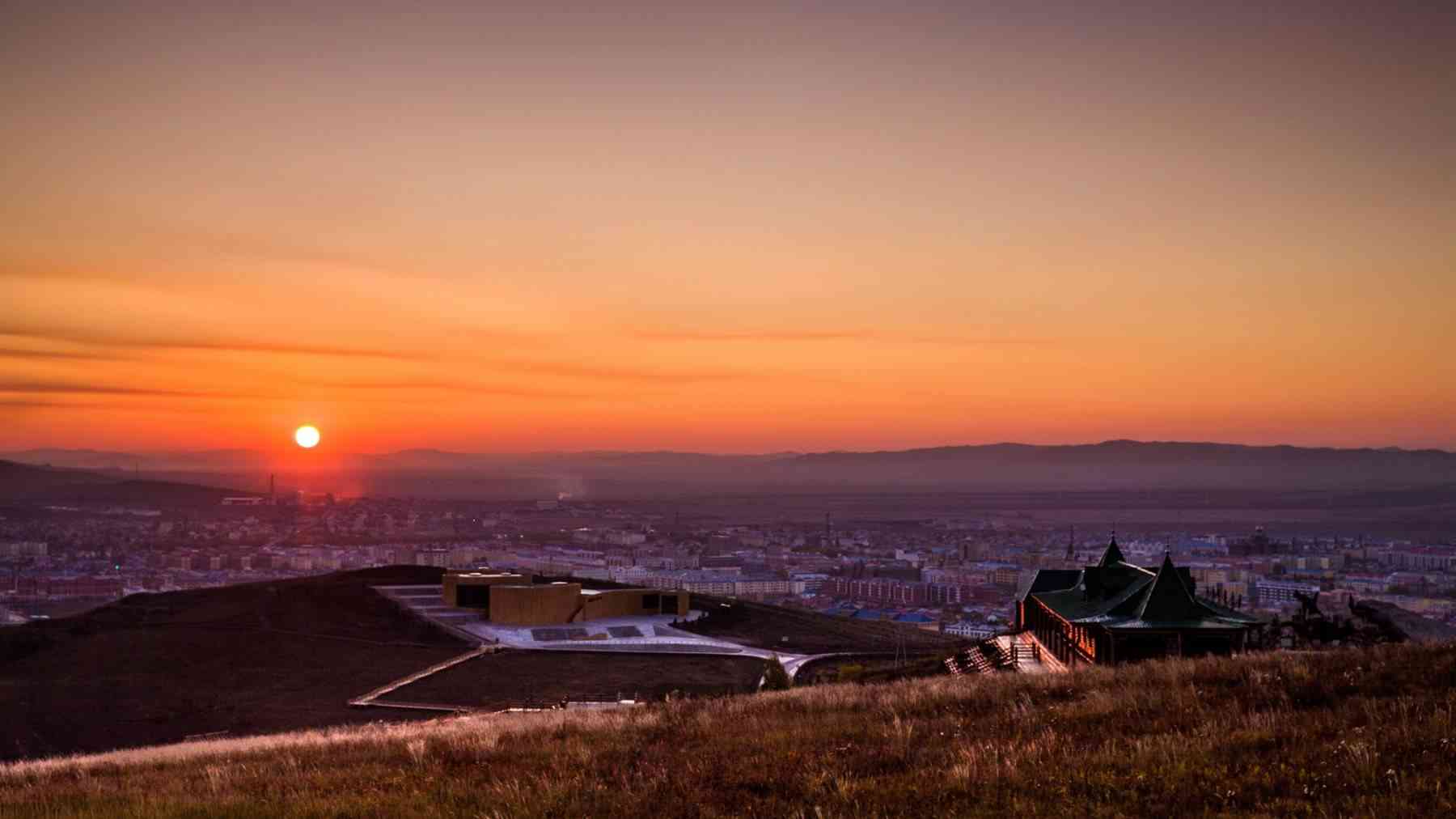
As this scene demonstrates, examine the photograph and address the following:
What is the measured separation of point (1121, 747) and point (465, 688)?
36.0 metres

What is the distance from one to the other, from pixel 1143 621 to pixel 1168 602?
1.04 meters

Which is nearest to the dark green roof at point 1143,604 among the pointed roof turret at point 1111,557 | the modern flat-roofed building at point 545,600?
the pointed roof turret at point 1111,557

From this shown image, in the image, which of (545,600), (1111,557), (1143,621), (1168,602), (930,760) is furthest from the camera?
(545,600)

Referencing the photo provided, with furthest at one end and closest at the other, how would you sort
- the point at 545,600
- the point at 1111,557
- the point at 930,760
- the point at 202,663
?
the point at 545,600 < the point at 202,663 < the point at 1111,557 < the point at 930,760

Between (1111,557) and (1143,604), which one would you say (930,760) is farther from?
(1111,557)

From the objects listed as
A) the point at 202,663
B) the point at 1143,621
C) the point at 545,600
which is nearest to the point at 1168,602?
the point at 1143,621

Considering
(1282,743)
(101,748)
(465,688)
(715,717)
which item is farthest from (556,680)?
(1282,743)

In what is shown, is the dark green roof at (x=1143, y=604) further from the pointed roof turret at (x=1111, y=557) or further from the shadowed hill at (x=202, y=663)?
the shadowed hill at (x=202, y=663)

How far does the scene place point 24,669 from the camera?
46.9 m

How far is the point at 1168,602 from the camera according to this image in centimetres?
3197

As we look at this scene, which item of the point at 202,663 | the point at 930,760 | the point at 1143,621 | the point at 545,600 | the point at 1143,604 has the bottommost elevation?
the point at 202,663

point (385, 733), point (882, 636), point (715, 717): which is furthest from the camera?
point (882, 636)

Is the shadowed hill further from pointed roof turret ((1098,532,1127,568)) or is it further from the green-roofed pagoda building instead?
pointed roof turret ((1098,532,1127,568))

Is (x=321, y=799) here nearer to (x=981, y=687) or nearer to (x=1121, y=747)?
(x=1121, y=747)
